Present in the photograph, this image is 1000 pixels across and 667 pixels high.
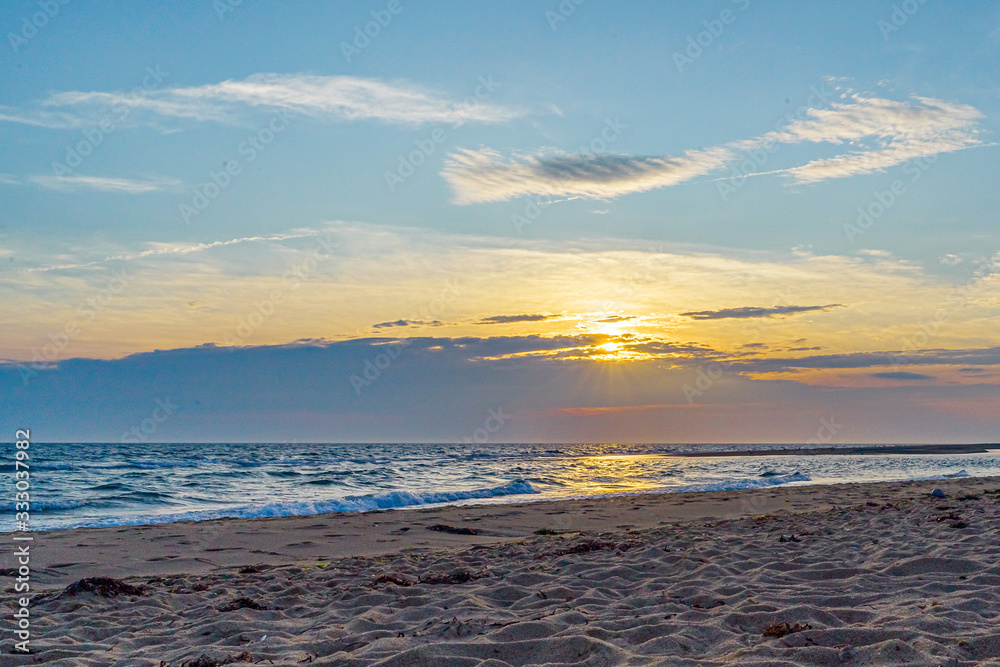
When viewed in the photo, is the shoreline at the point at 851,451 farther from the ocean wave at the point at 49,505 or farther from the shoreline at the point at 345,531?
the ocean wave at the point at 49,505

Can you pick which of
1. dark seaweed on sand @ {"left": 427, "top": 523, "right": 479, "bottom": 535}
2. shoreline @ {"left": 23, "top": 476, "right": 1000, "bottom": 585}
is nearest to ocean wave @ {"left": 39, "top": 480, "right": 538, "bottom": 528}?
shoreline @ {"left": 23, "top": 476, "right": 1000, "bottom": 585}

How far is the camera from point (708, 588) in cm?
581

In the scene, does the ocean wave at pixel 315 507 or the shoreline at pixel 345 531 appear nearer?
the shoreline at pixel 345 531

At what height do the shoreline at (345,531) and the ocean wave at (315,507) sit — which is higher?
the shoreline at (345,531)

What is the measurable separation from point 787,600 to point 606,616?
1370mm

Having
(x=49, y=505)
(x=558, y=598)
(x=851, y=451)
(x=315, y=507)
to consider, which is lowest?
(x=851, y=451)

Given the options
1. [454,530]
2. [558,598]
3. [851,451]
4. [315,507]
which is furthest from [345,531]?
[851,451]

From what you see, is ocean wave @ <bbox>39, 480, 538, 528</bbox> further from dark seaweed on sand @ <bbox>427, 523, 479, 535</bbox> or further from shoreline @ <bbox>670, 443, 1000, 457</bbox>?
shoreline @ <bbox>670, 443, 1000, 457</bbox>

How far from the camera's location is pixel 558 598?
226 inches

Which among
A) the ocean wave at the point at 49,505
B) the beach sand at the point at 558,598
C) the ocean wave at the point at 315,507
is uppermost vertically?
the beach sand at the point at 558,598

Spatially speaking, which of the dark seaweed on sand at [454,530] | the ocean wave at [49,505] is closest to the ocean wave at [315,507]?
the ocean wave at [49,505]

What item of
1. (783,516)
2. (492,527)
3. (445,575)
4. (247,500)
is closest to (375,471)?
(247,500)

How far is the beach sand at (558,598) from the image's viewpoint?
13.6ft

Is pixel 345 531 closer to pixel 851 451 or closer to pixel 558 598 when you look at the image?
pixel 558 598
